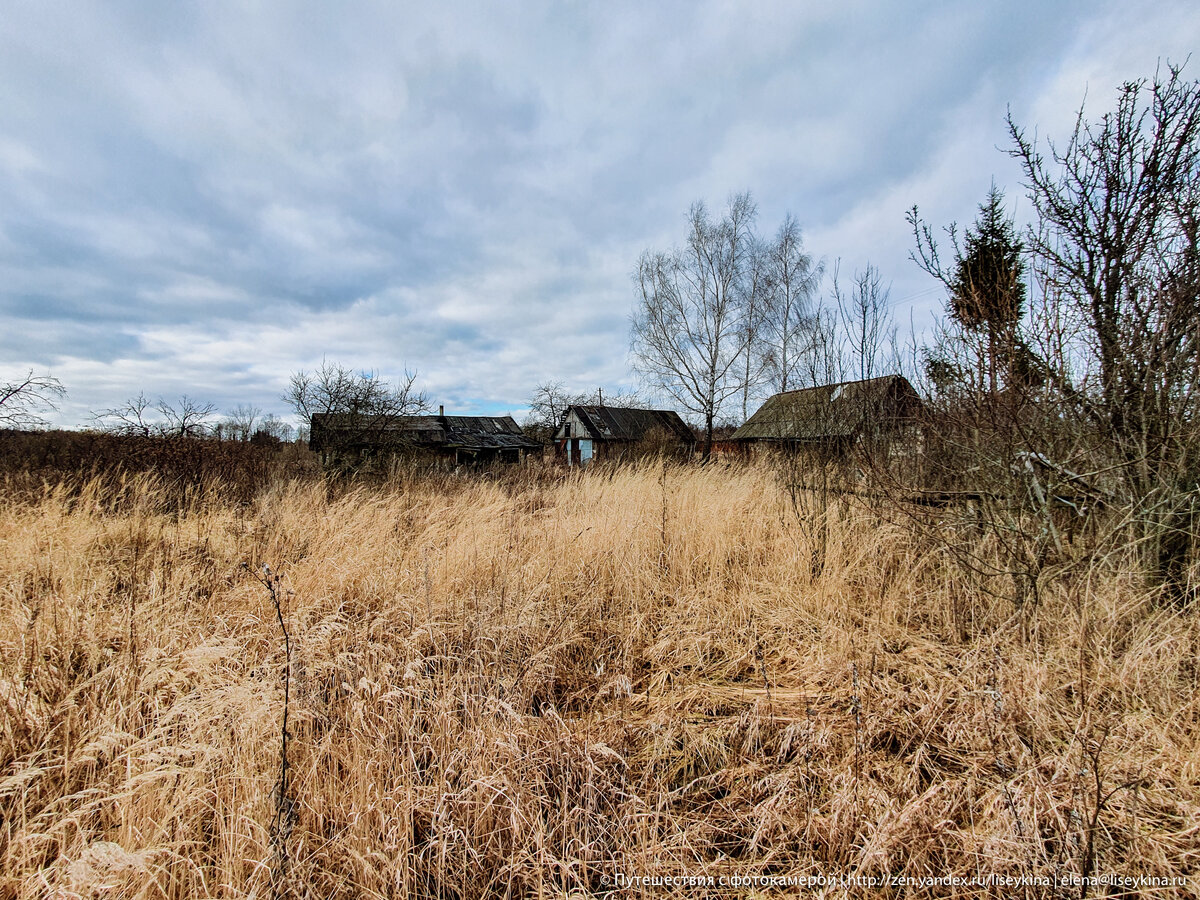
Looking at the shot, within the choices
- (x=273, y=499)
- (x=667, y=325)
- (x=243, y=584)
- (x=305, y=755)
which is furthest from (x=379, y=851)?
(x=667, y=325)

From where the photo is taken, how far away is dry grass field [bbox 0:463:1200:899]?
1.35 m

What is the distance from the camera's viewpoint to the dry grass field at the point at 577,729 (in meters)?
1.35

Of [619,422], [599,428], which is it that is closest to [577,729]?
[599,428]

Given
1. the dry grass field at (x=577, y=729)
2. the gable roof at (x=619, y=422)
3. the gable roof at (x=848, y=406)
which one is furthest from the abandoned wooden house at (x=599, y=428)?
the dry grass field at (x=577, y=729)

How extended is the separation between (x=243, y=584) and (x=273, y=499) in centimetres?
288

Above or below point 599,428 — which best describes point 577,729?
below

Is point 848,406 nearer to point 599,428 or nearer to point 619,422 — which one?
point 599,428

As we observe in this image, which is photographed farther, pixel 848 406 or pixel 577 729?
pixel 848 406

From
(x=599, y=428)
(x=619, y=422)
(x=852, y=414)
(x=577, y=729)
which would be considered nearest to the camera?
(x=577, y=729)

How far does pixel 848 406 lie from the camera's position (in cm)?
402

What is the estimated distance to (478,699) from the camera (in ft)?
6.59

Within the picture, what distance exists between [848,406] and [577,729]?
343cm

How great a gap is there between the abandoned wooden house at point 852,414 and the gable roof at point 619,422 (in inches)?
973

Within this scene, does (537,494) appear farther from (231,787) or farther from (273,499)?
(231,787)
